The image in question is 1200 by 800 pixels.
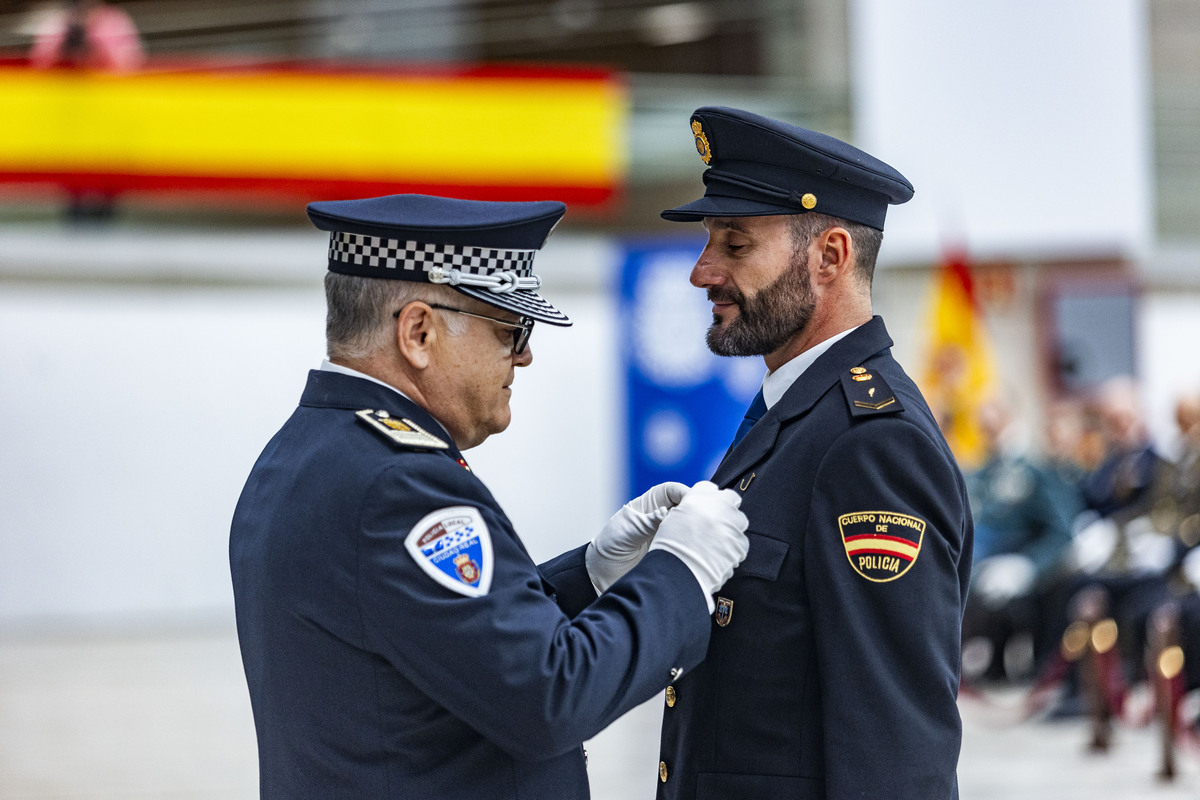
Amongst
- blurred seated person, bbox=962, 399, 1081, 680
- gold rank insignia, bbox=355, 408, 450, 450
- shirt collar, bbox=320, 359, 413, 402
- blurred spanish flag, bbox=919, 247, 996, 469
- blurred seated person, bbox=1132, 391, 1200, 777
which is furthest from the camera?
blurred spanish flag, bbox=919, 247, 996, 469

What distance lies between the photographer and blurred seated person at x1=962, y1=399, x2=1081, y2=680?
6648mm

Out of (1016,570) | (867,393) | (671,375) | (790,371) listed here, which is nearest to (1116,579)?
(1016,570)

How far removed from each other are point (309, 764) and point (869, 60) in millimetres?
9124

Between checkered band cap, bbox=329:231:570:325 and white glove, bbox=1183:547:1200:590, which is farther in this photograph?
white glove, bbox=1183:547:1200:590

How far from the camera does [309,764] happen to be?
62.4 inches

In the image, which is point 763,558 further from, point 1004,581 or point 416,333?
point 1004,581

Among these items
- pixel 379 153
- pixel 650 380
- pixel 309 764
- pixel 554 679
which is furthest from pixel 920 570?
pixel 379 153

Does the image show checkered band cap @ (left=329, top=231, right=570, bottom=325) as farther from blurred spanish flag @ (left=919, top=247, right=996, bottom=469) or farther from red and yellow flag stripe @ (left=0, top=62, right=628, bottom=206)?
blurred spanish flag @ (left=919, top=247, right=996, bottom=469)

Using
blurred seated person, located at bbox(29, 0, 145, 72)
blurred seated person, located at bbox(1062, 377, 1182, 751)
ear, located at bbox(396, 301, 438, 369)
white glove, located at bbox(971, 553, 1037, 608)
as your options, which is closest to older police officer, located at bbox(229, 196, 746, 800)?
ear, located at bbox(396, 301, 438, 369)

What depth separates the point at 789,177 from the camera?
1811mm

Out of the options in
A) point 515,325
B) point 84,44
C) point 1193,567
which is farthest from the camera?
point 84,44

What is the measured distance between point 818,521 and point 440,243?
1.96 feet

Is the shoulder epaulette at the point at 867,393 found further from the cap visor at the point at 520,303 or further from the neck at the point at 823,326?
the cap visor at the point at 520,303

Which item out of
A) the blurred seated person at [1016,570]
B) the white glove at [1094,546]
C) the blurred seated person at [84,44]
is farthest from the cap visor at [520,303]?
the blurred seated person at [84,44]
